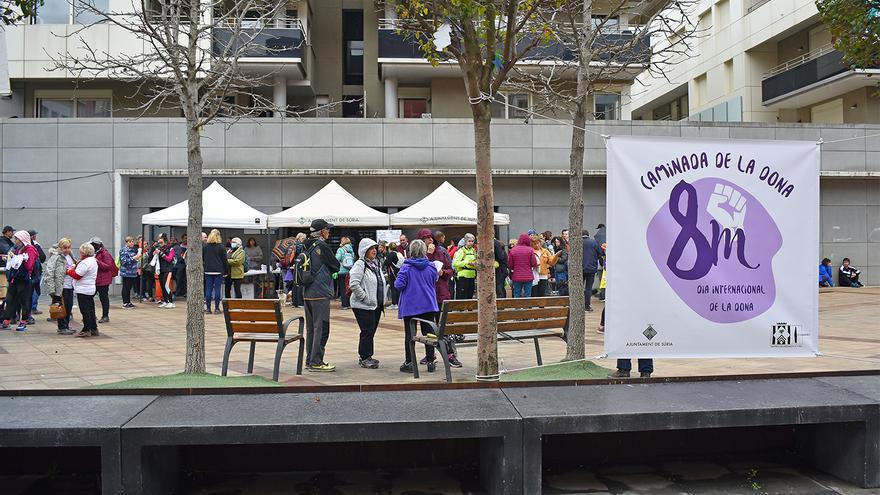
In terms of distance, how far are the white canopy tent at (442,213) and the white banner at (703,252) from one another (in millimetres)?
13597

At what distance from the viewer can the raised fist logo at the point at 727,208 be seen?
5.76 m

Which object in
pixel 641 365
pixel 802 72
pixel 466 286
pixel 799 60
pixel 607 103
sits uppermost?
pixel 799 60

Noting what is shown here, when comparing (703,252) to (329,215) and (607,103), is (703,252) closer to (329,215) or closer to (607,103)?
(329,215)

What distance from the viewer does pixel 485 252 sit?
6.89 meters

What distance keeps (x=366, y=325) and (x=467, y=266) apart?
3782mm

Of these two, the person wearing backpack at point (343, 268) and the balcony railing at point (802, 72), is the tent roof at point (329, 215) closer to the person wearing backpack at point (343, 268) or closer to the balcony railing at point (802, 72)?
the person wearing backpack at point (343, 268)

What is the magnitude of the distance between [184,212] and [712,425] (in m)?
17.0

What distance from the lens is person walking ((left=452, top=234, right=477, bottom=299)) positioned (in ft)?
41.8

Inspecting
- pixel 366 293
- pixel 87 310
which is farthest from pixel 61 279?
pixel 366 293

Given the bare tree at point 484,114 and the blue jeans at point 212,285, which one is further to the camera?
the blue jeans at point 212,285

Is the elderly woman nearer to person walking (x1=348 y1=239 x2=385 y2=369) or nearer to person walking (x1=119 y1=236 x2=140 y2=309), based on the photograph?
person walking (x1=119 y1=236 x2=140 y2=309)

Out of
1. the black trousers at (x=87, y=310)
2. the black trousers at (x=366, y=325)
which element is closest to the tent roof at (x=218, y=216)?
the black trousers at (x=87, y=310)

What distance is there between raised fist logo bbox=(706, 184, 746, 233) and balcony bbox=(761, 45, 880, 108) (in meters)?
23.6

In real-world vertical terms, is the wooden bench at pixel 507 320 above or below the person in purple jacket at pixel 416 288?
below
